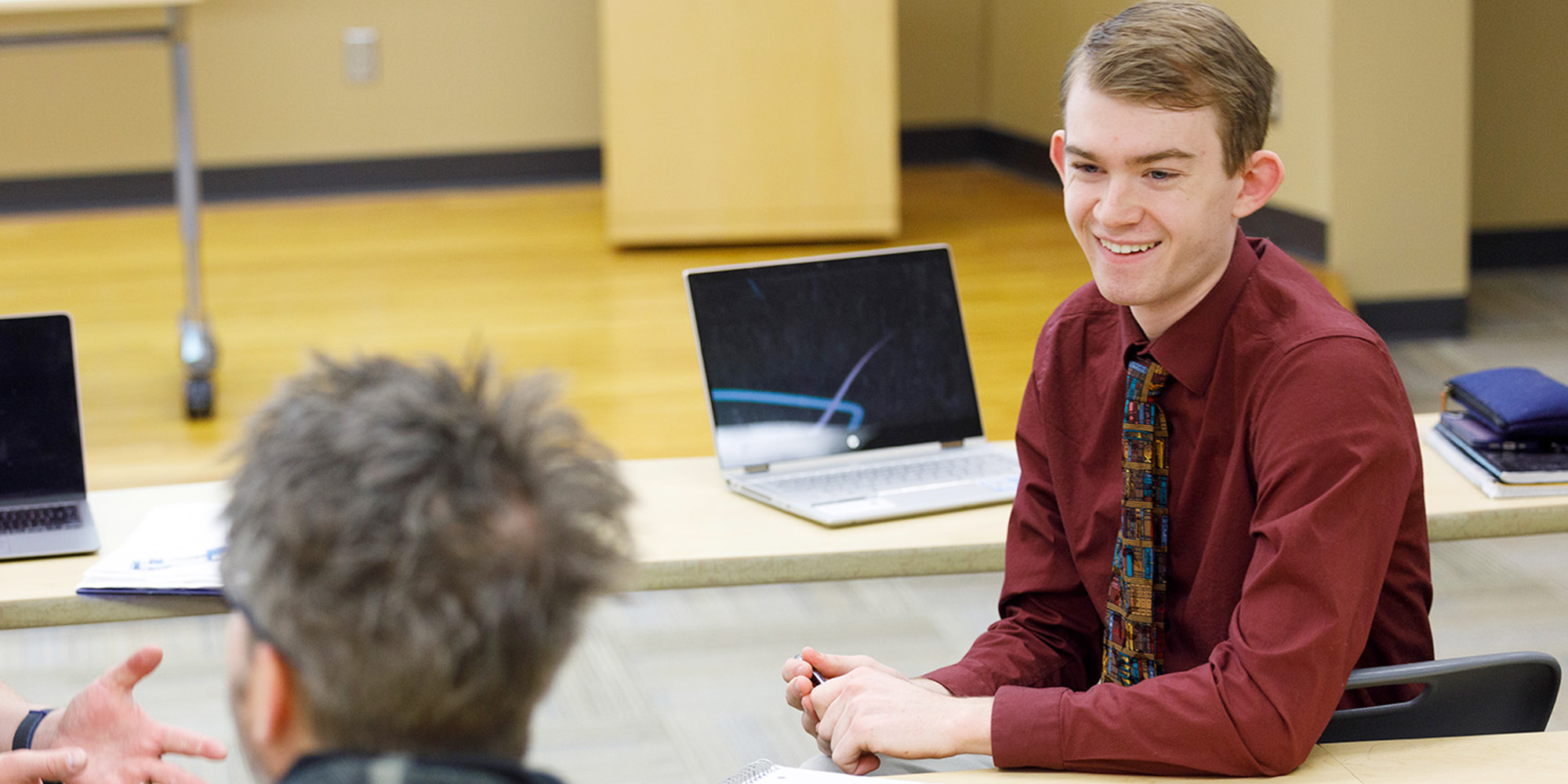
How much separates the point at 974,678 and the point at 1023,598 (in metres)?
0.12

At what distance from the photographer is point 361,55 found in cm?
563

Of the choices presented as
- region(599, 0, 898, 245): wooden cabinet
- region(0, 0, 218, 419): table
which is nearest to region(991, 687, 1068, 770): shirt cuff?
region(0, 0, 218, 419): table

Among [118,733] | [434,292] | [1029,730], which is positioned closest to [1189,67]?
[1029,730]

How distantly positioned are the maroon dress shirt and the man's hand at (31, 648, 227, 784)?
642 millimetres

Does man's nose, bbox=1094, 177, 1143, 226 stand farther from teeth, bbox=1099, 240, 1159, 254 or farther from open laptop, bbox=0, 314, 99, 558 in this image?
open laptop, bbox=0, 314, 99, 558

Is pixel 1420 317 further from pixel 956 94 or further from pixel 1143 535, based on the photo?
pixel 1143 535

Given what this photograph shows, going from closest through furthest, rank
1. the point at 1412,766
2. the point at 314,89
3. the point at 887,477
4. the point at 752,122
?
the point at 1412,766 → the point at 887,477 → the point at 752,122 → the point at 314,89

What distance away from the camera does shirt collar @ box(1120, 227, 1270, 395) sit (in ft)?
4.33

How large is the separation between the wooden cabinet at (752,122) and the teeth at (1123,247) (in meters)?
3.57

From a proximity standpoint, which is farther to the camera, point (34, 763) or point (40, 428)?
point (40, 428)

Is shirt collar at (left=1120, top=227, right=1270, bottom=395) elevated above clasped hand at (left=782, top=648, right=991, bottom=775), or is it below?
above

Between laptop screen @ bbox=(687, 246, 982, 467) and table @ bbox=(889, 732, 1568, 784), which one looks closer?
table @ bbox=(889, 732, 1568, 784)

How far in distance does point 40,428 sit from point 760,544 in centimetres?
75

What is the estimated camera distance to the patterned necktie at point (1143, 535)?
4.40ft
